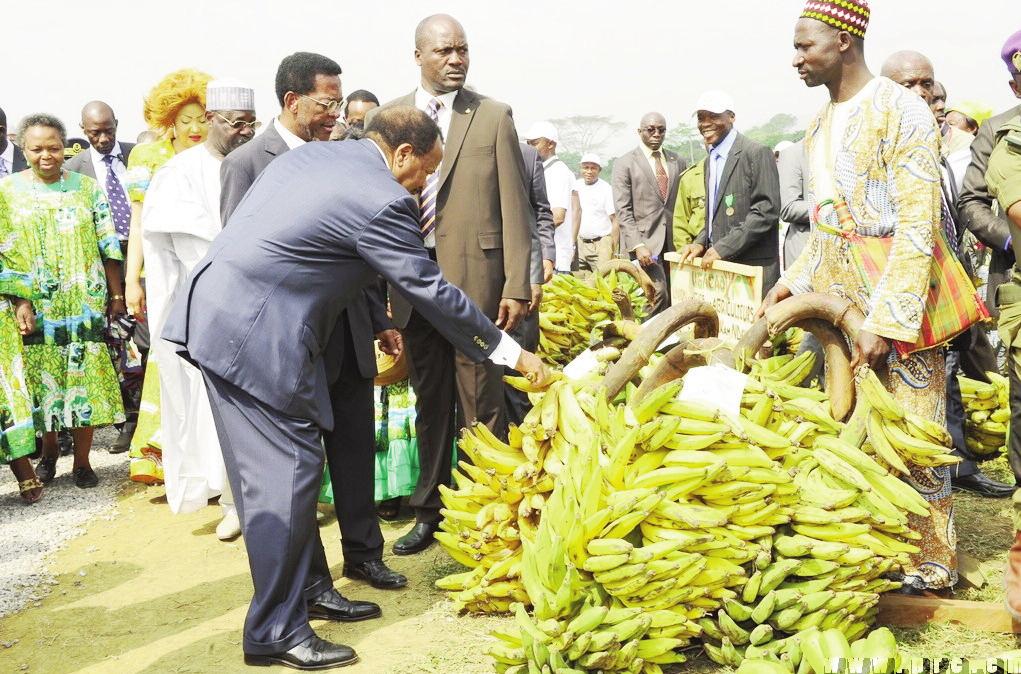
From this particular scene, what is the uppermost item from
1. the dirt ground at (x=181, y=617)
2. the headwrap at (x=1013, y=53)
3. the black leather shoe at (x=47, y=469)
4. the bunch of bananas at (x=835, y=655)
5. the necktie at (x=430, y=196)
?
the headwrap at (x=1013, y=53)

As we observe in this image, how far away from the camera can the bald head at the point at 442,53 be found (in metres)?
4.84

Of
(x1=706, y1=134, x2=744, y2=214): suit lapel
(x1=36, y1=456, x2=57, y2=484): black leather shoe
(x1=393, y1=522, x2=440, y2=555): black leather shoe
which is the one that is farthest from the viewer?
(x1=706, y1=134, x2=744, y2=214): suit lapel

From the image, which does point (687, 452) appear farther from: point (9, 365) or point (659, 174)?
point (659, 174)

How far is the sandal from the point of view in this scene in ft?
20.1

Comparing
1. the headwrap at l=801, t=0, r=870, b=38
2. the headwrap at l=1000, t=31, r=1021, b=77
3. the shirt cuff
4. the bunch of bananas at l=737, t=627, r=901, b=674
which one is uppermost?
the headwrap at l=801, t=0, r=870, b=38

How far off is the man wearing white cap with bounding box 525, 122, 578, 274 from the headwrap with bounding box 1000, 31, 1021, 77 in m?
7.48

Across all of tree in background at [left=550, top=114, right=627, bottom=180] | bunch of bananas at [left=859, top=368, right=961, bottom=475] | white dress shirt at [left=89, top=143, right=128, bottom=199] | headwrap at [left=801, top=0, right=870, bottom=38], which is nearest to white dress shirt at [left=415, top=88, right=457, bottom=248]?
headwrap at [left=801, top=0, right=870, bottom=38]

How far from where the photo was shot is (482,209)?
4.87 metres

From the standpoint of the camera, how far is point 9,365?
606 cm

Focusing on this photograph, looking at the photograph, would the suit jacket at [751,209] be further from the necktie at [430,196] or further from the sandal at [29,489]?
the sandal at [29,489]

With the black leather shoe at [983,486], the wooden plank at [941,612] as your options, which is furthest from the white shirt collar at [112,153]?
the wooden plank at [941,612]

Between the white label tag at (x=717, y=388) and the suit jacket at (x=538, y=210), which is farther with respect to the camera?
the suit jacket at (x=538, y=210)

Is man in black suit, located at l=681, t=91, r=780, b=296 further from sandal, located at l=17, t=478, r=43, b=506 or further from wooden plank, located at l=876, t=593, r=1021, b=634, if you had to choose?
sandal, located at l=17, t=478, r=43, b=506

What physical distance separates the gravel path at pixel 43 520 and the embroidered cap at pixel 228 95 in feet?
8.13
